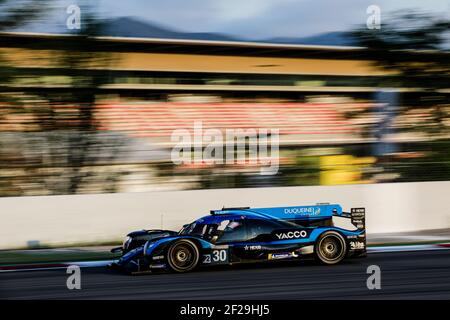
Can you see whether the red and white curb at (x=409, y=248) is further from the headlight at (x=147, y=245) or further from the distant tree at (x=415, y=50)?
the distant tree at (x=415, y=50)

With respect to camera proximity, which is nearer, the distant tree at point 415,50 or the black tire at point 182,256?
the black tire at point 182,256

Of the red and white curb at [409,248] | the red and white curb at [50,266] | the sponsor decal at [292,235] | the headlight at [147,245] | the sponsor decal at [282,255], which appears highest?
the sponsor decal at [292,235]

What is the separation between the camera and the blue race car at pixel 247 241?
9906 mm

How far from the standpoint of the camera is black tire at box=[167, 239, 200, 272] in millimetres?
9867

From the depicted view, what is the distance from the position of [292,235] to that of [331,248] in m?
0.69

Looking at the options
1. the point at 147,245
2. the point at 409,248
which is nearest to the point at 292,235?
the point at 147,245

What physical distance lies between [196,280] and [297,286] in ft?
4.52

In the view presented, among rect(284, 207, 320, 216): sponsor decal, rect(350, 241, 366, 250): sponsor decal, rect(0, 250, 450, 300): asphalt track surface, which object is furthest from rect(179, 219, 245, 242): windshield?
rect(350, 241, 366, 250): sponsor decal

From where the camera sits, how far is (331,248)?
10547 millimetres

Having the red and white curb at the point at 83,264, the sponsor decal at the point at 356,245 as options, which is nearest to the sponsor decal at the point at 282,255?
the sponsor decal at the point at 356,245

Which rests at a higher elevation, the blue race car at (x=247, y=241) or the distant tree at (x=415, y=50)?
the distant tree at (x=415, y=50)

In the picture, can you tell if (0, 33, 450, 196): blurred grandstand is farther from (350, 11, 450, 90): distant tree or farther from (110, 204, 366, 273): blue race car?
(110, 204, 366, 273): blue race car
